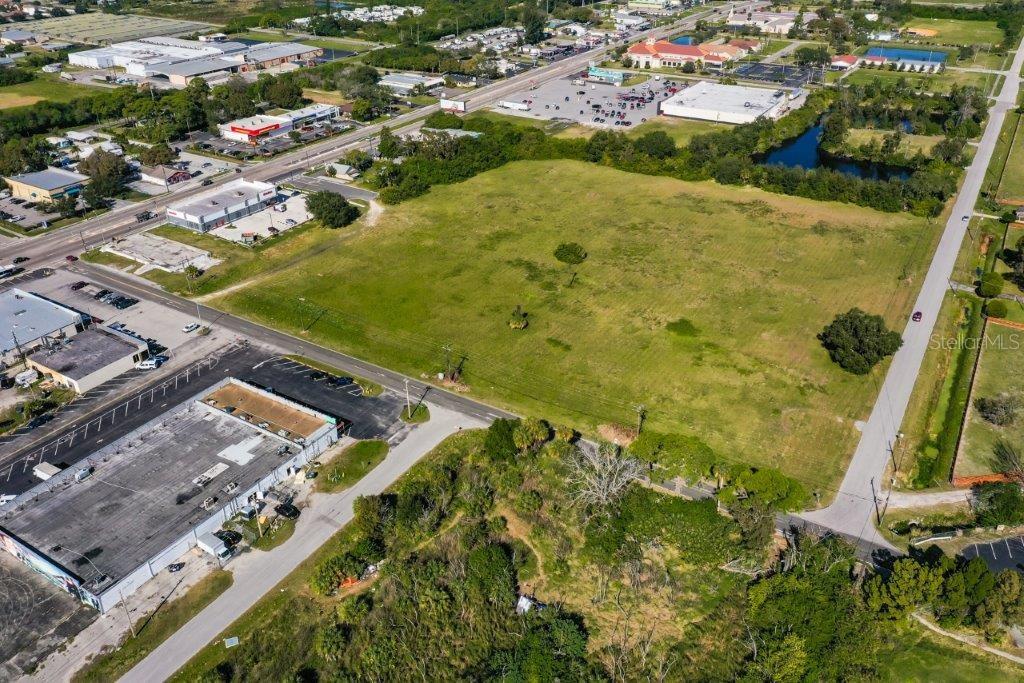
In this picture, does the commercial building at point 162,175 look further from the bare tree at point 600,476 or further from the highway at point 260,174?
the bare tree at point 600,476

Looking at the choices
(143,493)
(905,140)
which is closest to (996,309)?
(905,140)

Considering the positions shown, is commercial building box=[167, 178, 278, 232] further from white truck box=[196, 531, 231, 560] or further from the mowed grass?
the mowed grass

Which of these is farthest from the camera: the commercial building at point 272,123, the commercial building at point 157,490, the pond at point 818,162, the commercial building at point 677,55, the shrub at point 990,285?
the commercial building at point 677,55

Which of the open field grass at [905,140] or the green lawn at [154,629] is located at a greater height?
the green lawn at [154,629]

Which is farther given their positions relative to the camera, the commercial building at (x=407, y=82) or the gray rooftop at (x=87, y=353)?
the commercial building at (x=407, y=82)

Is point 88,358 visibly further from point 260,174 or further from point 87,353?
point 260,174

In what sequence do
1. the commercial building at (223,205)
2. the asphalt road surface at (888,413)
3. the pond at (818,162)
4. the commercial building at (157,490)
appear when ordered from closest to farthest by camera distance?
1. the commercial building at (157,490)
2. the asphalt road surface at (888,413)
3. the commercial building at (223,205)
4. the pond at (818,162)

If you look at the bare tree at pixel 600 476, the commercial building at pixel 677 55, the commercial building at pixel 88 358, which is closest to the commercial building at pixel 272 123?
the commercial building at pixel 88 358

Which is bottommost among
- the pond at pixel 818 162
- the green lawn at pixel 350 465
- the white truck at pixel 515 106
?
the pond at pixel 818 162
